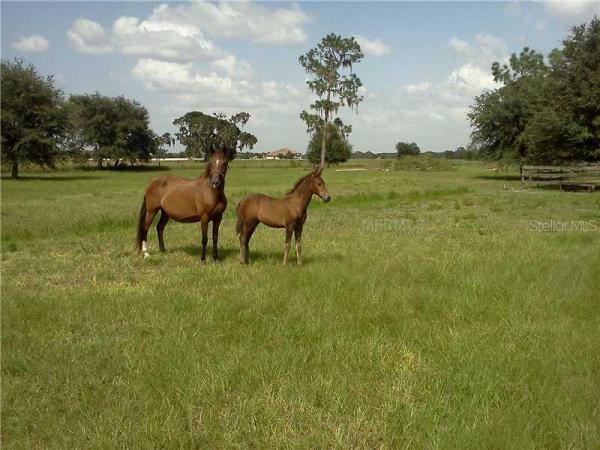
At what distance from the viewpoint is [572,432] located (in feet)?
12.2

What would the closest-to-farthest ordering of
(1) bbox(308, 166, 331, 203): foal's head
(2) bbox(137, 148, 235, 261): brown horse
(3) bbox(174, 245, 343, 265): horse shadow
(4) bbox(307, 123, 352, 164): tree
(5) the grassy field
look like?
(5) the grassy field → (1) bbox(308, 166, 331, 203): foal's head → (2) bbox(137, 148, 235, 261): brown horse → (3) bbox(174, 245, 343, 265): horse shadow → (4) bbox(307, 123, 352, 164): tree

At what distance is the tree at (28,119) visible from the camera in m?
47.1

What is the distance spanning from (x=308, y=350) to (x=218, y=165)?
5.50m

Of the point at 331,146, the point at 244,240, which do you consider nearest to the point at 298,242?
the point at 244,240

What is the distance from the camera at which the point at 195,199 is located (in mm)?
10570

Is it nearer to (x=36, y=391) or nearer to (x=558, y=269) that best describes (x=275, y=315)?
(x=36, y=391)

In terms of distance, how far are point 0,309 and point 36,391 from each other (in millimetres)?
2817

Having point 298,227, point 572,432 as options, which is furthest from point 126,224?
point 572,432

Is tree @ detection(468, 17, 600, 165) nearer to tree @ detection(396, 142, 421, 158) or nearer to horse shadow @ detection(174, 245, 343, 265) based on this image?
horse shadow @ detection(174, 245, 343, 265)

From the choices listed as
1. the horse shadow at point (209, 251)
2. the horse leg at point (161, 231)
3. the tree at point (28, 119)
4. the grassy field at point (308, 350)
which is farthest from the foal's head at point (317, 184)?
the tree at point (28, 119)

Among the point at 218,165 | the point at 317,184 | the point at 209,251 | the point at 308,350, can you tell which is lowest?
the point at 209,251

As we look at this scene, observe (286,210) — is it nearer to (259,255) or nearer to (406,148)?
(259,255)

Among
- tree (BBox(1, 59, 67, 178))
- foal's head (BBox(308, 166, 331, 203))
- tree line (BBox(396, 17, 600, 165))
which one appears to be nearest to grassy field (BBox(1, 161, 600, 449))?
foal's head (BBox(308, 166, 331, 203))

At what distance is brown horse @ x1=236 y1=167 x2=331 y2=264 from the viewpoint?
9570 millimetres
